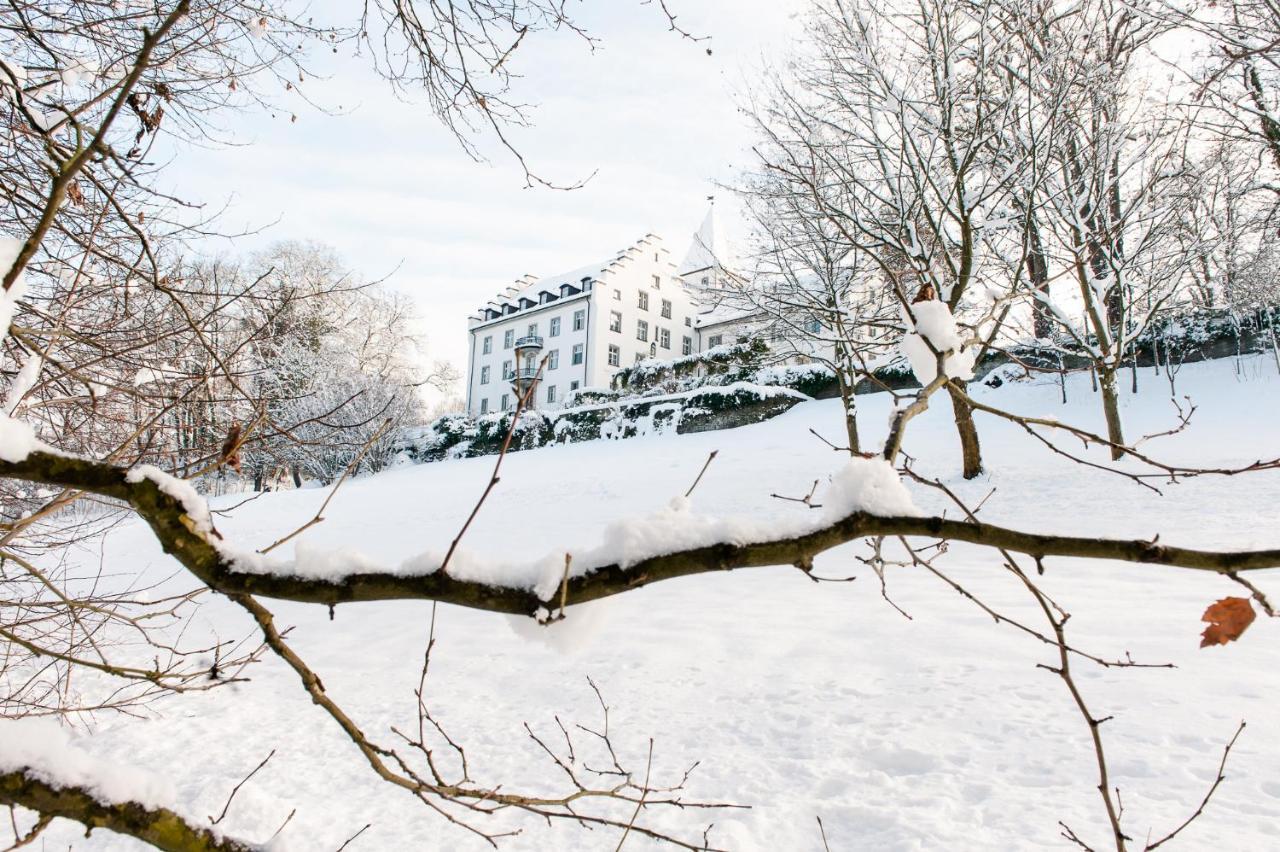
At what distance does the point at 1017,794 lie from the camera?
2887mm

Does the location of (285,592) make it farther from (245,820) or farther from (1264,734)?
(1264,734)

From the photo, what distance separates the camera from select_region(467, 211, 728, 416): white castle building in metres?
36.6

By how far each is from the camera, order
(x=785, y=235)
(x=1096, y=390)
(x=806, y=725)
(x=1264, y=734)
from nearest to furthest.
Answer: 1. (x=1264, y=734)
2. (x=806, y=725)
3. (x=785, y=235)
4. (x=1096, y=390)

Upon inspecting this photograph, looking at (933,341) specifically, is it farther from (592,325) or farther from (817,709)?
(592,325)

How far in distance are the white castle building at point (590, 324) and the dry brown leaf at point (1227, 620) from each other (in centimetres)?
3293

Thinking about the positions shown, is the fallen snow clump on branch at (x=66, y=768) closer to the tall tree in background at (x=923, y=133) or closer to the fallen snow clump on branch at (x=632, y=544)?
the fallen snow clump on branch at (x=632, y=544)

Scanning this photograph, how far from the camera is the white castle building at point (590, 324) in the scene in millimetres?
36594

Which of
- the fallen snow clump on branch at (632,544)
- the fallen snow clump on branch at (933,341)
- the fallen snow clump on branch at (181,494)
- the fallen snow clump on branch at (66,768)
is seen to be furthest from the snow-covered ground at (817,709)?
the fallen snow clump on branch at (933,341)

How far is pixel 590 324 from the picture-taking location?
36438 mm

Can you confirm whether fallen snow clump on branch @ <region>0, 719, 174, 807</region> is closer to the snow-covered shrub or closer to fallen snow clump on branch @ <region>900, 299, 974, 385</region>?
fallen snow clump on branch @ <region>900, 299, 974, 385</region>

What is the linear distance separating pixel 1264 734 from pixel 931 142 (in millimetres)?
8547

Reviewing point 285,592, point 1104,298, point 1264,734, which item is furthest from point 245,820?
point 1104,298

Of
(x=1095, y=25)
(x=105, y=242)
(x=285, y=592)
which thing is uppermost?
(x=1095, y=25)

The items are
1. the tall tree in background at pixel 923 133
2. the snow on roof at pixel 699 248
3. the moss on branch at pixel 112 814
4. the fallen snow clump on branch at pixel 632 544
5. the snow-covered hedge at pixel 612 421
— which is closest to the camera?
the fallen snow clump on branch at pixel 632 544
